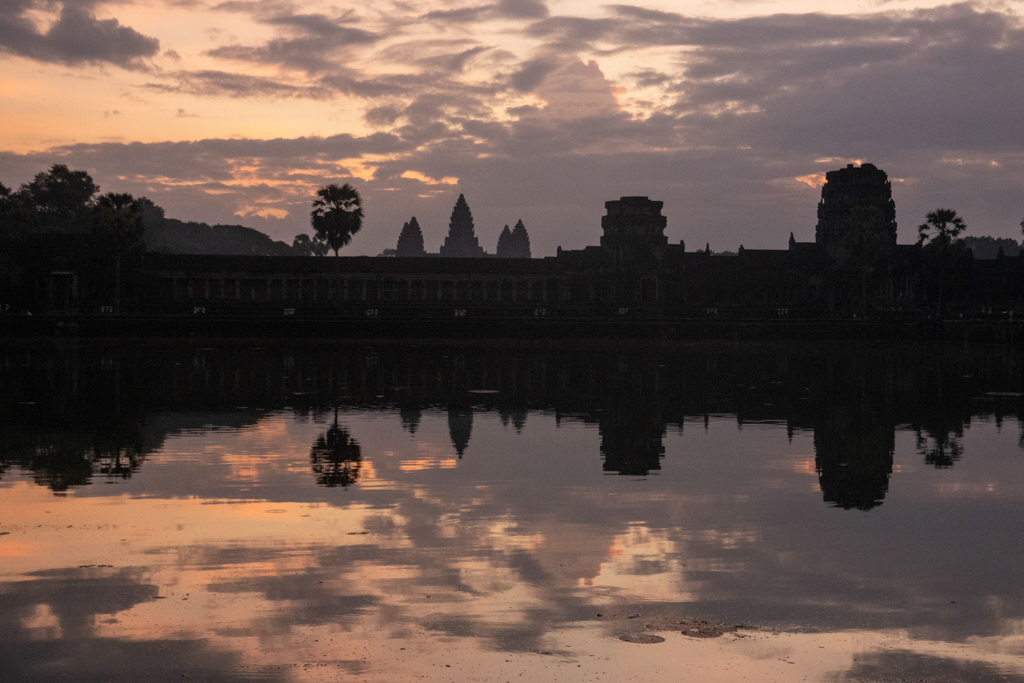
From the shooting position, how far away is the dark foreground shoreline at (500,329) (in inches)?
3063

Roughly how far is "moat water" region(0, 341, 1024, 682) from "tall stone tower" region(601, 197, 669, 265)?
300 ft

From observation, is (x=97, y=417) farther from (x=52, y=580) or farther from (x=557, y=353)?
(x=557, y=353)

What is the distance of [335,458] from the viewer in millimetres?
20562

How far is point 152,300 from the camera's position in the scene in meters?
102

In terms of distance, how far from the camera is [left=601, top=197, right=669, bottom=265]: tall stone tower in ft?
399

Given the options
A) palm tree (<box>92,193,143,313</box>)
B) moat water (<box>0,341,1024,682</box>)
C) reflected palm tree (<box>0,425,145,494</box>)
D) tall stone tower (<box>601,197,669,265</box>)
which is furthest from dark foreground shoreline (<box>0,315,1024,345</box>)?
reflected palm tree (<box>0,425,145,494</box>)

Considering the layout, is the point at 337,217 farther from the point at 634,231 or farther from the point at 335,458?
the point at 335,458

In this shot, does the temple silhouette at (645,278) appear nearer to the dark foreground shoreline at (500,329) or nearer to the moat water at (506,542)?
the dark foreground shoreline at (500,329)

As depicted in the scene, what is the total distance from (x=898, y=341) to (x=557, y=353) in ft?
112

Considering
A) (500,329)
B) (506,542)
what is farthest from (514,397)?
(500,329)

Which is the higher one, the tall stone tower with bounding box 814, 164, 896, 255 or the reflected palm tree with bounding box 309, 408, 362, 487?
the tall stone tower with bounding box 814, 164, 896, 255

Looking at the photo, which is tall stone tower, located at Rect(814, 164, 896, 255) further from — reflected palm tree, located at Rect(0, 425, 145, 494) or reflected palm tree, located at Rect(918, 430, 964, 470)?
reflected palm tree, located at Rect(0, 425, 145, 494)

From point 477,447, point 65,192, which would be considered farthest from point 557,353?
point 65,192

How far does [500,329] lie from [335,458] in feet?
199
